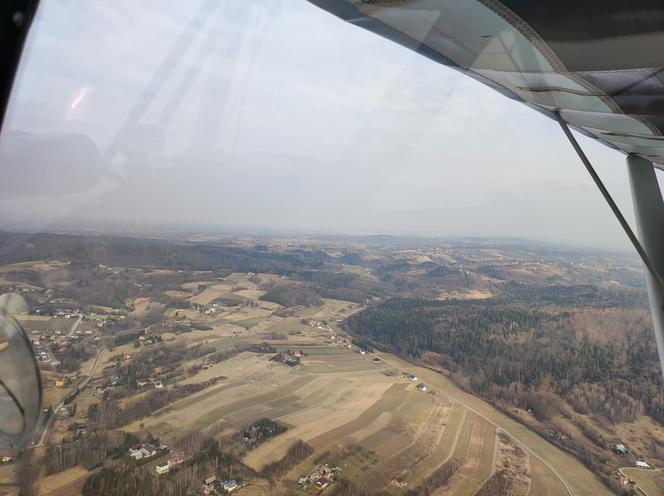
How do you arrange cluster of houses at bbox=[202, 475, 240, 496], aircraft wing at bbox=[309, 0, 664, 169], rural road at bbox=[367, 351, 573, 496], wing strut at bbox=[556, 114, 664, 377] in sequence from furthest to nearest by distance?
1. rural road at bbox=[367, 351, 573, 496]
2. cluster of houses at bbox=[202, 475, 240, 496]
3. wing strut at bbox=[556, 114, 664, 377]
4. aircraft wing at bbox=[309, 0, 664, 169]

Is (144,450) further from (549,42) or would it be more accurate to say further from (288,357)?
(549,42)

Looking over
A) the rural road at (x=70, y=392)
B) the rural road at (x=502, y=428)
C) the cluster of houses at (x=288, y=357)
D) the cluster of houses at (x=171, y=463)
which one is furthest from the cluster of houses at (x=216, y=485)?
the rural road at (x=502, y=428)

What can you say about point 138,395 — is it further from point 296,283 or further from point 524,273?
point 524,273

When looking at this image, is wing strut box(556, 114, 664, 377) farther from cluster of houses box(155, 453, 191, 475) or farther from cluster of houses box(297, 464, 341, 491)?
cluster of houses box(155, 453, 191, 475)

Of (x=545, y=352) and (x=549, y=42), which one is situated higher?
(x=549, y=42)

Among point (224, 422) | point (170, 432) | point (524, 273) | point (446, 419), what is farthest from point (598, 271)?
point (170, 432)

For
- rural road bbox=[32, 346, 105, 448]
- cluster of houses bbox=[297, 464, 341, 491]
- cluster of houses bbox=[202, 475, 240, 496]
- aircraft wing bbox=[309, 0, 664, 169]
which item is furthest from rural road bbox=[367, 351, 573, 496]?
aircraft wing bbox=[309, 0, 664, 169]

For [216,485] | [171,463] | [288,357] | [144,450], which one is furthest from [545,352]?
[144,450]
